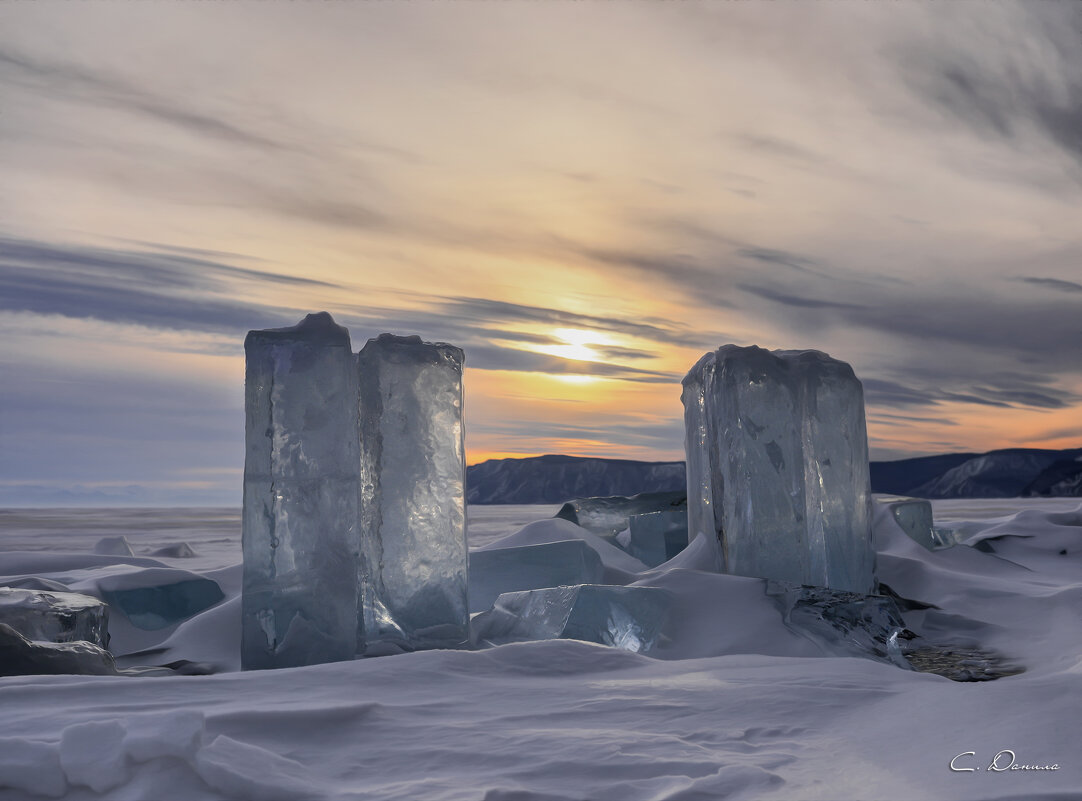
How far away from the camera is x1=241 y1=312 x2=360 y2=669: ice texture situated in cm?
328

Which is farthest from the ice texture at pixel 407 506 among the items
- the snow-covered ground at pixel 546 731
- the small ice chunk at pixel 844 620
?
the small ice chunk at pixel 844 620

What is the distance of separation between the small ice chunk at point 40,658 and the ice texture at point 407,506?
102 centimetres

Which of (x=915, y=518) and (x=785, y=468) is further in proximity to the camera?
(x=915, y=518)

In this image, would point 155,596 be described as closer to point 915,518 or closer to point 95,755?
point 95,755

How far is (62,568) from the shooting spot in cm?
551

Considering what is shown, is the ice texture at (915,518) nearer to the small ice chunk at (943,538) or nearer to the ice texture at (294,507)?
the small ice chunk at (943,538)

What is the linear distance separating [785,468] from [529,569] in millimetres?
1501

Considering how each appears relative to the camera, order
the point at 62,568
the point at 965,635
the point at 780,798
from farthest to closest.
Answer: the point at 62,568 < the point at 965,635 < the point at 780,798

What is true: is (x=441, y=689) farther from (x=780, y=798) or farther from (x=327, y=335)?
(x=327, y=335)

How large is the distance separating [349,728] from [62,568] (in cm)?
438

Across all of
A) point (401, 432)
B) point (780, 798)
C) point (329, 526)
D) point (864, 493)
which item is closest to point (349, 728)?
point (780, 798)

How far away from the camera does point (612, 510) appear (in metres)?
7.04

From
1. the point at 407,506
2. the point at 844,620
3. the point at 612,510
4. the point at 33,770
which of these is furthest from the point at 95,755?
the point at 612,510

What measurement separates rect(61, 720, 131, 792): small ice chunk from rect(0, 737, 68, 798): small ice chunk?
0.07ft
